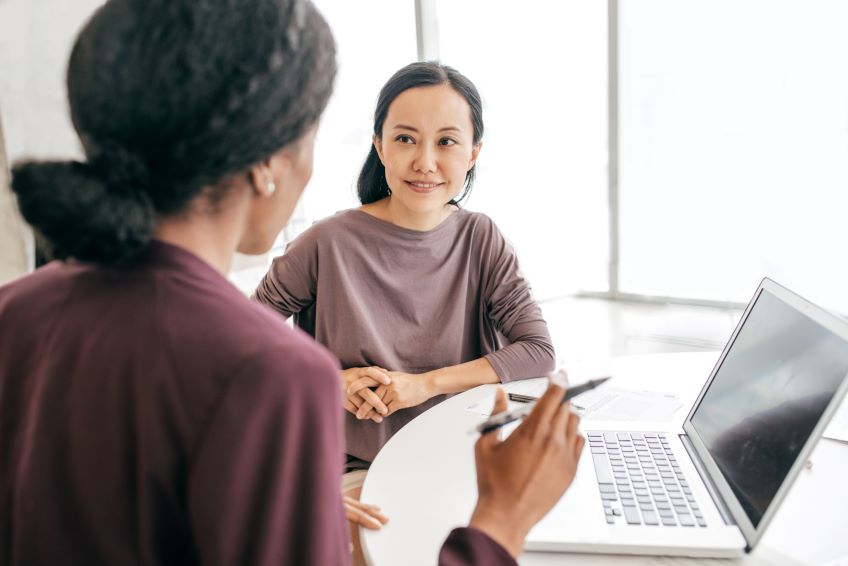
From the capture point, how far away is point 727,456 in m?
0.95

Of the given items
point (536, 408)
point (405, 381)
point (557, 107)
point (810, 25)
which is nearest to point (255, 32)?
point (536, 408)

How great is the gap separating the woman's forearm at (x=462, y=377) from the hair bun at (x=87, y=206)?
100 cm

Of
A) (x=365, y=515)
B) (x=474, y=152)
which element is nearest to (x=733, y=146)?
(x=474, y=152)

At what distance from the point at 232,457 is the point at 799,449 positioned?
0.67 metres

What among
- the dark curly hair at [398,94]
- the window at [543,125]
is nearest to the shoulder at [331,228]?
the dark curly hair at [398,94]

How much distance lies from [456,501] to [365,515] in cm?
14

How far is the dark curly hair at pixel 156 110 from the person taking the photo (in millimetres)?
507

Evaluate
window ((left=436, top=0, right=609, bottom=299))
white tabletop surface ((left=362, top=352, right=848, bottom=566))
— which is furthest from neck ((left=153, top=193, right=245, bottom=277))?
window ((left=436, top=0, right=609, bottom=299))

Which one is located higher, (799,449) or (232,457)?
(232,457)

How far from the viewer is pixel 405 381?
1.45 meters

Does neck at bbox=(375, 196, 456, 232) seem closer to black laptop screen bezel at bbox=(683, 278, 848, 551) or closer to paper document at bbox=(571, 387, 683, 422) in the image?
paper document at bbox=(571, 387, 683, 422)

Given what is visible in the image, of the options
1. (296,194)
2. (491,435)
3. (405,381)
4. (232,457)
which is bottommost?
(405,381)

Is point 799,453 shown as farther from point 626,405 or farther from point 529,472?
point 626,405

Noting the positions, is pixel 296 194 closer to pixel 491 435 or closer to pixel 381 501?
pixel 491 435
